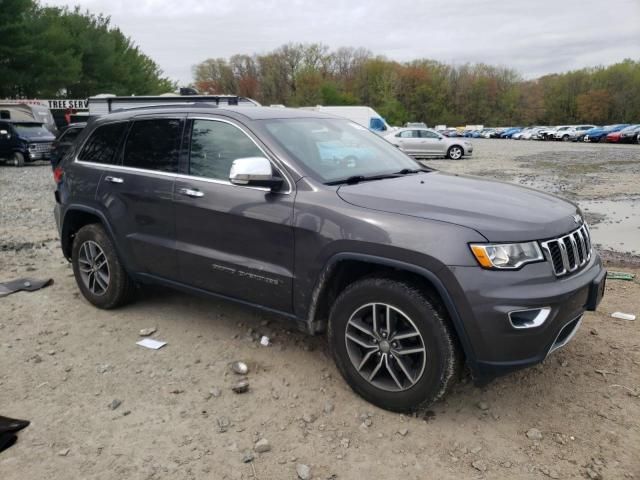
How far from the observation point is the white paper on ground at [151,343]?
4.33m

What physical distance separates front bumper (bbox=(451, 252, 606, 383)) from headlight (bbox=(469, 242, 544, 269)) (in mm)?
35

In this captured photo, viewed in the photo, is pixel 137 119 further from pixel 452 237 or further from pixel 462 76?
pixel 462 76

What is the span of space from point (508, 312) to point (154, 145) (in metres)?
3.05

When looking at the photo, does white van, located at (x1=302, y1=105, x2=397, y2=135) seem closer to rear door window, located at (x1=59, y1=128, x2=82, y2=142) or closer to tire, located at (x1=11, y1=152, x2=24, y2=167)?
tire, located at (x1=11, y1=152, x2=24, y2=167)

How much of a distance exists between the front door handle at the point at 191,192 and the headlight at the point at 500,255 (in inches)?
79.9

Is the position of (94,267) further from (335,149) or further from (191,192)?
(335,149)

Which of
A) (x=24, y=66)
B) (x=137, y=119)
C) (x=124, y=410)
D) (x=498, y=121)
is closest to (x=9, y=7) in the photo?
(x=24, y=66)

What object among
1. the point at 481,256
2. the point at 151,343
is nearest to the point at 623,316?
Result: the point at 481,256

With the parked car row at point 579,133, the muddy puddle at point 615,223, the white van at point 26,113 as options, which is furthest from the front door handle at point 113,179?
the parked car row at point 579,133

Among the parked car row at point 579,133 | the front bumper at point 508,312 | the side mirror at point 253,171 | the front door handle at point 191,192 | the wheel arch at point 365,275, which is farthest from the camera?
the parked car row at point 579,133

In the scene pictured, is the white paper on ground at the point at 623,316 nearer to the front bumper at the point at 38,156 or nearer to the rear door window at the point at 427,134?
the front bumper at the point at 38,156

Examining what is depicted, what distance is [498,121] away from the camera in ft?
366

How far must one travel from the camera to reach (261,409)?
A: 11.3 feet

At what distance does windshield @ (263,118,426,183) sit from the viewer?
12.4 feet
